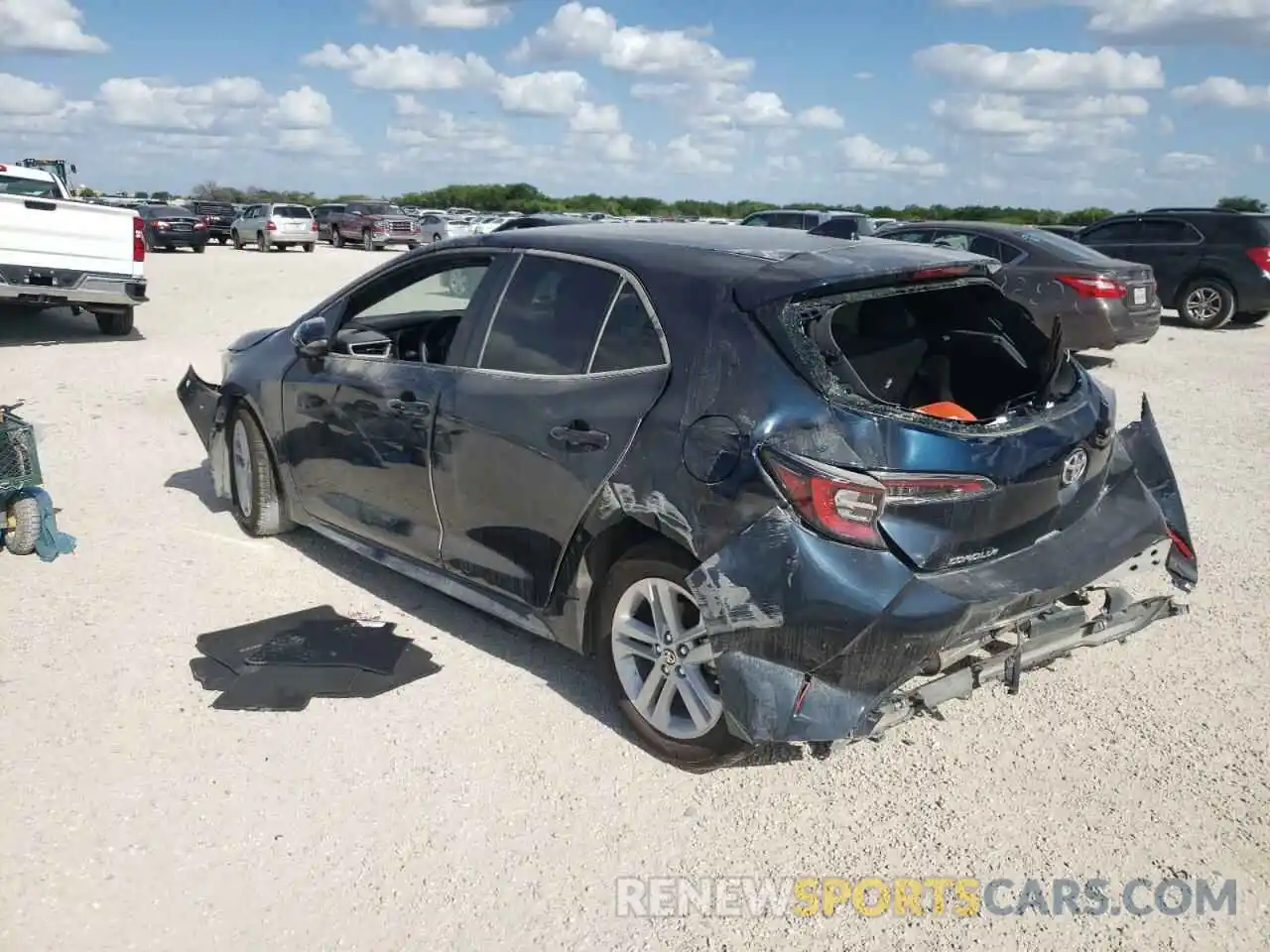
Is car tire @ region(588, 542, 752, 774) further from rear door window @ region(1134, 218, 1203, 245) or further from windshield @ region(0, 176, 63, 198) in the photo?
rear door window @ region(1134, 218, 1203, 245)

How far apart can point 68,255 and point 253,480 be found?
8.19m

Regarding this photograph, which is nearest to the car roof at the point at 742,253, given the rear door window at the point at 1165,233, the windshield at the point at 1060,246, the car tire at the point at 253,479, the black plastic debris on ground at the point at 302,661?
the black plastic debris on ground at the point at 302,661

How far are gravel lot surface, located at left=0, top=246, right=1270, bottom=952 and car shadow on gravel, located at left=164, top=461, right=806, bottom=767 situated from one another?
0.07 feet

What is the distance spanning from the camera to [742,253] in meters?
3.80

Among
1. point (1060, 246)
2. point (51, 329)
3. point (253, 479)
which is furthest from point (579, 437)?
point (51, 329)

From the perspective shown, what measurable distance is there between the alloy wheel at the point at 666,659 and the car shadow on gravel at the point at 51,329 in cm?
1144

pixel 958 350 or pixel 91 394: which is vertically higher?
pixel 958 350

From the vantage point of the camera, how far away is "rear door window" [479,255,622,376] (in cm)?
399

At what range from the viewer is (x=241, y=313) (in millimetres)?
16016

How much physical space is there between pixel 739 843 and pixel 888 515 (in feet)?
3.62

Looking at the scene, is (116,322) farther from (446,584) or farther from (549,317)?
(549,317)

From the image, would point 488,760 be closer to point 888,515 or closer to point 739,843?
point 739,843

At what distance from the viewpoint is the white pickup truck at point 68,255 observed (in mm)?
11805

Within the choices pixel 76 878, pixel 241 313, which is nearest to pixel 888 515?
pixel 76 878
